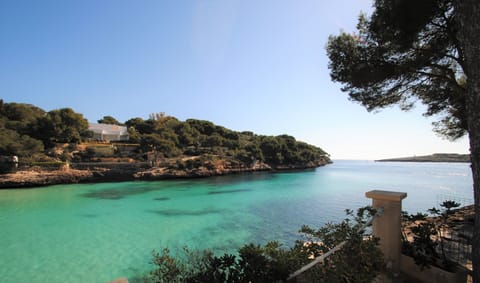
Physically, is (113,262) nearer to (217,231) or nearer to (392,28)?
(217,231)

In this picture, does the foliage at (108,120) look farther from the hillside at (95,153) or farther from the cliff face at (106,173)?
the cliff face at (106,173)

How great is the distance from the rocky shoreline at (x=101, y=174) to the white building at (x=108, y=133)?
50.3 feet

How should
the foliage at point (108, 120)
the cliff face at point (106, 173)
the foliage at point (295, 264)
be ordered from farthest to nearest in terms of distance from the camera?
the foliage at point (108, 120) < the cliff face at point (106, 173) < the foliage at point (295, 264)

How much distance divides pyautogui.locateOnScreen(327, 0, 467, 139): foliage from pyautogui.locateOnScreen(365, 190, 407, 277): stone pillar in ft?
14.4

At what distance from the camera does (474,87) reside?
73.8 inches

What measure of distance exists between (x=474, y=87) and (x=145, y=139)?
3480cm

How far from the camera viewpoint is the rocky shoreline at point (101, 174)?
2089 centimetres

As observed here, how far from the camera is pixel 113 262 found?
5965mm

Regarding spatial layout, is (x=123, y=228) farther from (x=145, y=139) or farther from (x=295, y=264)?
(x=145, y=139)

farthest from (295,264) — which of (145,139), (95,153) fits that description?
(95,153)

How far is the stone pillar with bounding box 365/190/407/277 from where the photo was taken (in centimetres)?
214

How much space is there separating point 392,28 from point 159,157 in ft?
103

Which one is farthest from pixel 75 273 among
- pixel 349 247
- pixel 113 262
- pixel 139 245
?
pixel 349 247

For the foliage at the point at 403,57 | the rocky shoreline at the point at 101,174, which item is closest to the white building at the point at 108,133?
the rocky shoreline at the point at 101,174
